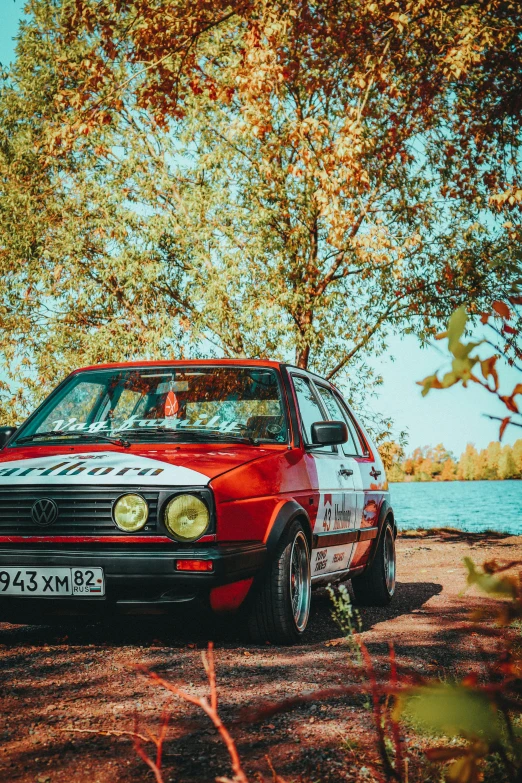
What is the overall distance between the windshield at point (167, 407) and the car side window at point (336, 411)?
1.06 metres

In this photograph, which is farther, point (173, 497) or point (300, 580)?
point (300, 580)

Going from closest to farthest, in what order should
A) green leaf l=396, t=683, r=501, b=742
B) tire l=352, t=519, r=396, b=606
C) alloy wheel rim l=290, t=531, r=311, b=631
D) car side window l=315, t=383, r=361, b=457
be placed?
green leaf l=396, t=683, r=501, b=742 → alloy wheel rim l=290, t=531, r=311, b=631 → car side window l=315, t=383, r=361, b=457 → tire l=352, t=519, r=396, b=606

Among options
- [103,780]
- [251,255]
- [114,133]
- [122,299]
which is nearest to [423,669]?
[103,780]

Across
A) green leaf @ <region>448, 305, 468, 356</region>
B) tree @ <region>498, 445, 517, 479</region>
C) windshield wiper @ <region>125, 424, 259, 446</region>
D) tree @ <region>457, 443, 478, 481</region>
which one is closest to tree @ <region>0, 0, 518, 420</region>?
tree @ <region>498, 445, 517, 479</region>

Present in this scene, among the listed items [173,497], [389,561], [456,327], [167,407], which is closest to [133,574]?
[173,497]

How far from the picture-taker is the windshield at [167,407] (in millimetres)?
5672

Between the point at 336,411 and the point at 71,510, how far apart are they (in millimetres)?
3123

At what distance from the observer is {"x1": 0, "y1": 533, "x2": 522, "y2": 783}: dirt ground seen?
9.64 feet

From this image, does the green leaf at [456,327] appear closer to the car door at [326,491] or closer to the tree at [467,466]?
the car door at [326,491]

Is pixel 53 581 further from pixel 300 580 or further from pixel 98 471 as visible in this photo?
pixel 300 580

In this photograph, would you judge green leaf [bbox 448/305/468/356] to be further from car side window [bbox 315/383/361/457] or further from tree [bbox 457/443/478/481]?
tree [bbox 457/443/478/481]

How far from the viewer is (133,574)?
4582mm

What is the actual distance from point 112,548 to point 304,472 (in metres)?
1.51

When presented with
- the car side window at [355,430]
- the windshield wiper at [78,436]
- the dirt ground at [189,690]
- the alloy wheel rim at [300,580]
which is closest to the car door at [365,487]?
the car side window at [355,430]
